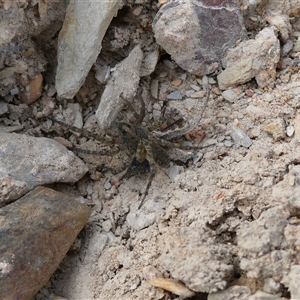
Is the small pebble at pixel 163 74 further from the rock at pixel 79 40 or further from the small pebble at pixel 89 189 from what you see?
the small pebble at pixel 89 189

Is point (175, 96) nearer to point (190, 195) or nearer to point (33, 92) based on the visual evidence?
point (190, 195)

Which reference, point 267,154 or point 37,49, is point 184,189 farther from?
point 37,49

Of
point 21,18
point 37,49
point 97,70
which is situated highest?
point 21,18

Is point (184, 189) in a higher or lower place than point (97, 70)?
lower

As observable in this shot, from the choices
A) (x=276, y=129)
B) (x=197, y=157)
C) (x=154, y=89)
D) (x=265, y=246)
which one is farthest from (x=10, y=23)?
(x=265, y=246)

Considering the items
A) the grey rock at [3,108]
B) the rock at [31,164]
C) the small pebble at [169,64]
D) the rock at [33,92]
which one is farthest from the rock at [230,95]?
the grey rock at [3,108]

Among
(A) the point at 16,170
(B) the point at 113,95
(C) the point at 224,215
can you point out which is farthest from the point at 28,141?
(C) the point at 224,215

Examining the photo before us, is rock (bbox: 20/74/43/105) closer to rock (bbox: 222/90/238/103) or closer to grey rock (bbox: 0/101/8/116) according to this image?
grey rock (bbox: 0/101/8/116)
